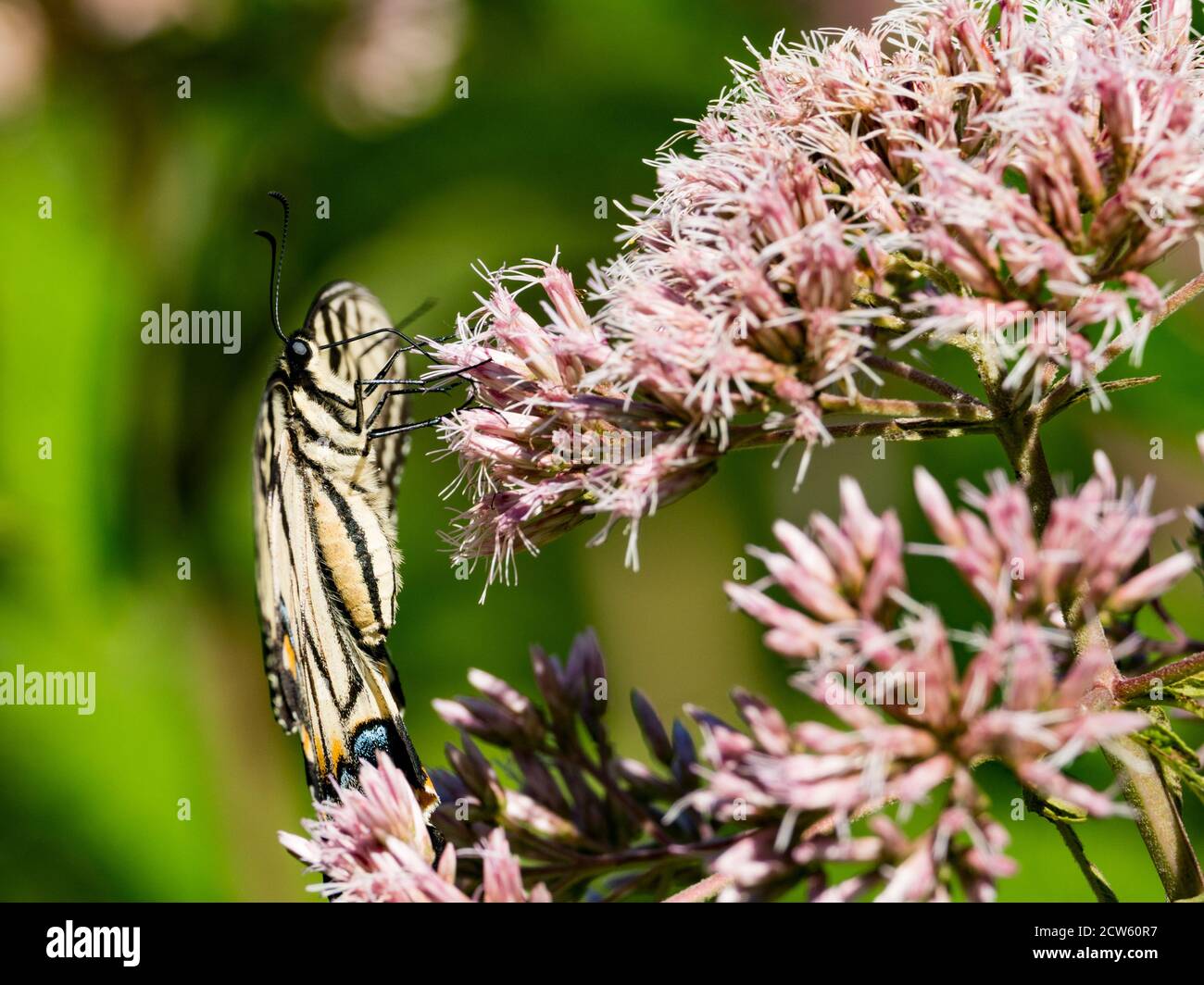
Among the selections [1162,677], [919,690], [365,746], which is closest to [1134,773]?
[1162,677]

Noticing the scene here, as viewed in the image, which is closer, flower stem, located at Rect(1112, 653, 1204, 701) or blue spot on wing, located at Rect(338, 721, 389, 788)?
flower stem, located at Rect(1112, 653, 1204, 701)

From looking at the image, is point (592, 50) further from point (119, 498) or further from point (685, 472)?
point (685, 472)

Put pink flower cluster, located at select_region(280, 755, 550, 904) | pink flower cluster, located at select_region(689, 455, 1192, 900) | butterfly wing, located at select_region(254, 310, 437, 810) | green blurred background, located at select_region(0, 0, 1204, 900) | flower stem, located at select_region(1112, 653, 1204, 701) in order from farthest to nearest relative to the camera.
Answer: green blurred background, located at select_region(0, 0, 1204, 900) < butterfly wing, located at select_region(254, 310, 437, 810) < pink flower cluster, located at select_region(280, 755, 550, 904) < flower stem, located at select_region(1112, 653, 1204, 701) < pink flower cluster, located at select_region(689, 455, 1192, 900)

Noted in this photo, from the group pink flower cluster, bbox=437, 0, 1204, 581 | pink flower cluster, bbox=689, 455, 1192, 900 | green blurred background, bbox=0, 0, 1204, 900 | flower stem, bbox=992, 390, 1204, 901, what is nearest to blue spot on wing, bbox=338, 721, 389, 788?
pink flower cluster, bbox=437, 0, 1204, 581

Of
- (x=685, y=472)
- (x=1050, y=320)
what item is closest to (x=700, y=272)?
(x=685, y=472)
